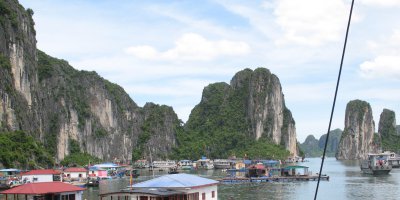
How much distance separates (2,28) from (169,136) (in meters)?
97.9

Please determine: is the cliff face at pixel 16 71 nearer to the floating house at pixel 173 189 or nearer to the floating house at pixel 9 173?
the floating house at pixel 9 173

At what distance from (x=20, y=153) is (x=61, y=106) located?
5738cm

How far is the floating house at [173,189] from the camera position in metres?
28.2

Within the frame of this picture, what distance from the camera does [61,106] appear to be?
13638cm

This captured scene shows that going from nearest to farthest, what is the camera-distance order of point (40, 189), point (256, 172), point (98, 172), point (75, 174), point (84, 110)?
point (40, 189), point (75, 174), point (256, 172), point (98, 172), point (84, 110)

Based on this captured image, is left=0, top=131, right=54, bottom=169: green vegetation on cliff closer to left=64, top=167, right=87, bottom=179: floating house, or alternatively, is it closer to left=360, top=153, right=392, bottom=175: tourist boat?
left=64, top=167, right=87, bottom=179: floating house

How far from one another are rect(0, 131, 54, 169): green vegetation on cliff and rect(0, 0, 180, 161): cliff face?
279 cm

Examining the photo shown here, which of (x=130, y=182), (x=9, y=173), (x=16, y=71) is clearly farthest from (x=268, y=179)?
(x=16, y=71)

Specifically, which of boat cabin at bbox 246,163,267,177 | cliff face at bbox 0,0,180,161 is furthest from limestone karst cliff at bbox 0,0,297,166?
boat cabin at bbox 246,163,267,177

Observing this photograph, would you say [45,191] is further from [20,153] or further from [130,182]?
[20,153]

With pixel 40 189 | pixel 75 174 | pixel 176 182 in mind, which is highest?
pixel 176 182

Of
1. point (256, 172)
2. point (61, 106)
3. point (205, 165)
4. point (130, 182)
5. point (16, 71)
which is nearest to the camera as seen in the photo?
point (130, 182)

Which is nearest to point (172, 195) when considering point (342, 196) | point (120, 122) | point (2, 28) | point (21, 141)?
point (342, 196)

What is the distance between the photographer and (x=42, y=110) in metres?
119
